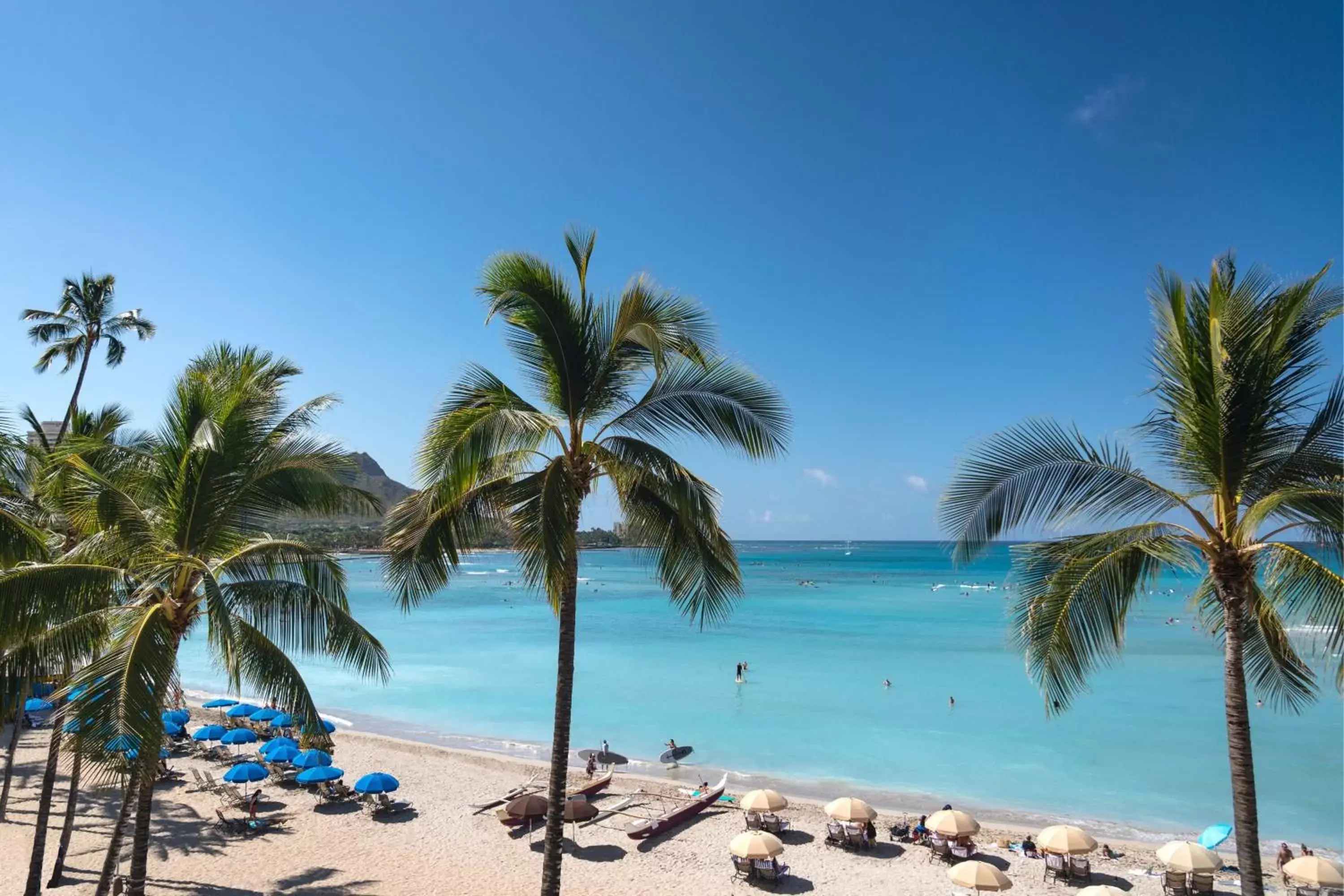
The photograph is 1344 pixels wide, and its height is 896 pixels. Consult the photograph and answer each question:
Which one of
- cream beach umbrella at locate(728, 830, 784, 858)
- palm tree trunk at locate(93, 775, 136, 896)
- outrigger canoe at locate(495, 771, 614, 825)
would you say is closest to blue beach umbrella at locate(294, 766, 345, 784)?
outrigger canoe at locate(495, 771, 614, 825)

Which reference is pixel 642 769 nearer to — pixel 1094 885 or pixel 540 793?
pixel 540 793

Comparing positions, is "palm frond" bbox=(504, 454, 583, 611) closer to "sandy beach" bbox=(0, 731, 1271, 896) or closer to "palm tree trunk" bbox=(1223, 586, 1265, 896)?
"palm tree trunk" bbox=(1223, 586, 1265, 896)

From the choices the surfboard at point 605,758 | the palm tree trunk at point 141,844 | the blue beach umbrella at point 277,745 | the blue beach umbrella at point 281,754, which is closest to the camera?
the palm tree trunk at point 141,844

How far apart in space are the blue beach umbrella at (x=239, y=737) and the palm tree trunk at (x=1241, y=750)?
2039 cm

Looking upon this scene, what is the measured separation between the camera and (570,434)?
292 inches

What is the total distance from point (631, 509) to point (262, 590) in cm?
384

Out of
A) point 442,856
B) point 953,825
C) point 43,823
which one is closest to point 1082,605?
→ point 953,825

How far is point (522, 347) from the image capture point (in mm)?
7609

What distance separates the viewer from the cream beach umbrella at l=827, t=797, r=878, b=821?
1427 cm

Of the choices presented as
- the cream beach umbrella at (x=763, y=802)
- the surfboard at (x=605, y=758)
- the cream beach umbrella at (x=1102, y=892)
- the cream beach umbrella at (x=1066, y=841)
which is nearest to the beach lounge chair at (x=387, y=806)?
the surfboard at (x=605, y=758)

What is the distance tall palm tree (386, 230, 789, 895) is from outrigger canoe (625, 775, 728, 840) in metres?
8.55

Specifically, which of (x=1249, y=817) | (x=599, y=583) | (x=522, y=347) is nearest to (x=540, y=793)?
(x=522, y=347)

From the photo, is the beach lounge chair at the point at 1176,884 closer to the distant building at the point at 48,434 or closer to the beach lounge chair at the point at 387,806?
the beach lounge chair at the point at 387,806

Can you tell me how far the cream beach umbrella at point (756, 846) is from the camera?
1252 centimetres
